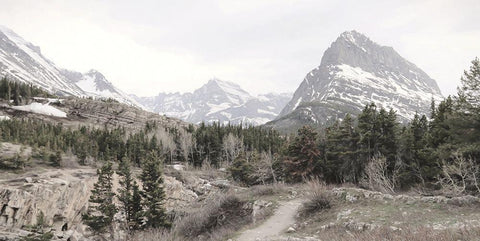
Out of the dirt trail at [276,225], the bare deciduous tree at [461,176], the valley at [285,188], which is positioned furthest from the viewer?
the bare deciduous tree at [461,176]

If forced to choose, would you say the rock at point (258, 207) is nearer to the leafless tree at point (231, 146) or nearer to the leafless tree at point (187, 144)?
the leafless tree at point (231, 146)

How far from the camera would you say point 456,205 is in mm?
14477

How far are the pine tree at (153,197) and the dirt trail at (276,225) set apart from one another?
38.1ft

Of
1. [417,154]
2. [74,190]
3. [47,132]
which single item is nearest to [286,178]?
[417,154]

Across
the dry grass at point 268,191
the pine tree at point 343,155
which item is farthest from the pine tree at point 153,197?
the pine tree at point 343,155

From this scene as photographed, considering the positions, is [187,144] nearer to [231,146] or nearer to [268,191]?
[231,146]

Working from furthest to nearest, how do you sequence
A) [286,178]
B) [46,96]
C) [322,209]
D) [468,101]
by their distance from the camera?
[46,96] < [286,178] < [468,101] < [322,209]

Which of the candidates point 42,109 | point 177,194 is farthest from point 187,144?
point 42,109

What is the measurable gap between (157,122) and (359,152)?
7379cm

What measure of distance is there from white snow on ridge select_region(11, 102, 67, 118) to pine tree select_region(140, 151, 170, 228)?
2702 inches

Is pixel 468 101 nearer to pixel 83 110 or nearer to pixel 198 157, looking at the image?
pixel 198 157

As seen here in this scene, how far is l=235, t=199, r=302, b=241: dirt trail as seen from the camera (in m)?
16.2

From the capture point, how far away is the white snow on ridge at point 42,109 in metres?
78.8

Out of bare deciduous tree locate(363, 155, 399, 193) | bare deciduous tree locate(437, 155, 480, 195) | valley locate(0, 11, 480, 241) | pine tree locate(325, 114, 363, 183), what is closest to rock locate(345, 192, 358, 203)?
valley locate(0, 11, 480, 241)
